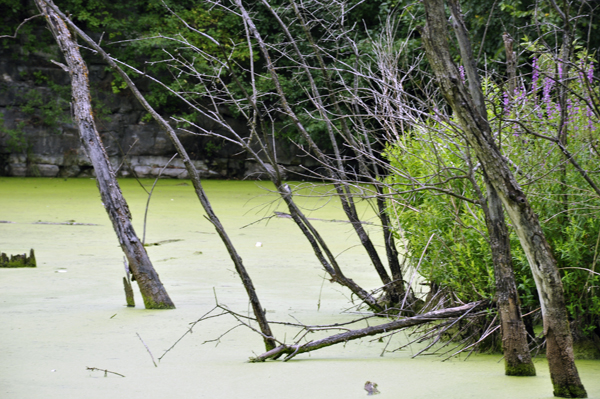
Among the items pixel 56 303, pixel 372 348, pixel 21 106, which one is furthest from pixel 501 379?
pixel 21 106

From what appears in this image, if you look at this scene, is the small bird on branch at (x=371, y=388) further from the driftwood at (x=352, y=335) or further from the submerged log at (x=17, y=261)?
the submerged log at (x=17, y=261)

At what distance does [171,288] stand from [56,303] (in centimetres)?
71

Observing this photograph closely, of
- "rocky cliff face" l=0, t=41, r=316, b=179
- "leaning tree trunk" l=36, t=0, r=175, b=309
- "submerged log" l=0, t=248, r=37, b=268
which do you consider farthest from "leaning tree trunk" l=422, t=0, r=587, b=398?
"rocky cliff face" l=0, t=41, r=316, b=179

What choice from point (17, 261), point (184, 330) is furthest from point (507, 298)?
point (17, 261)

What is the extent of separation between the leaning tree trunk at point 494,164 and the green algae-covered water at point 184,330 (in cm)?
30

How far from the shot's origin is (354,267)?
4.43m

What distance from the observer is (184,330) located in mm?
2627

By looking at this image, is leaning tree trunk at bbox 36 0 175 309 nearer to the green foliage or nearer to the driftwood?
the driftwood

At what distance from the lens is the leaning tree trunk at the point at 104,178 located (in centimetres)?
299

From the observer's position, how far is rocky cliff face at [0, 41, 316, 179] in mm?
10539

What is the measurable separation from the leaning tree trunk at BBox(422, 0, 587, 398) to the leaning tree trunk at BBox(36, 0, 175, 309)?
196cm

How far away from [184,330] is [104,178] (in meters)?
0.88

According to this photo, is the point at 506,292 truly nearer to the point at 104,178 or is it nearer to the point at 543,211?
the point at 543,211

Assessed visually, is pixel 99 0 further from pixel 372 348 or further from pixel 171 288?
pixel 372 348
